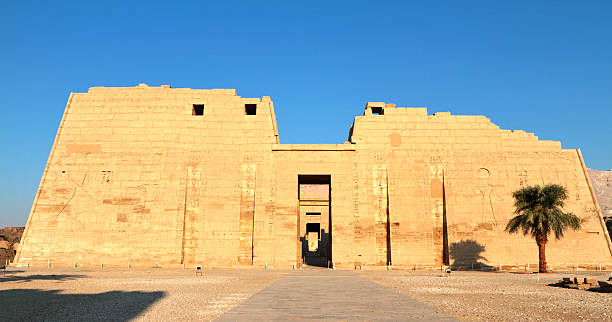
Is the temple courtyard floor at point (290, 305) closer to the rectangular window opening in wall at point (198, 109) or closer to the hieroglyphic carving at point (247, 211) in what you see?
the hieroglyphic carving at point (247, 211)

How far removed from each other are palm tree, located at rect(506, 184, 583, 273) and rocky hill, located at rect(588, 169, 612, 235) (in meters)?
97.2

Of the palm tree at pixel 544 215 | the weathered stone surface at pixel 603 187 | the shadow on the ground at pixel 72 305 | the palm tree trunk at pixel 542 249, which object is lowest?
the shadow on the ground at pixel 72 305

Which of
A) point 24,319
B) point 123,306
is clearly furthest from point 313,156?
point 24,319

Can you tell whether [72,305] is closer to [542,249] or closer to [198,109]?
[198,109]

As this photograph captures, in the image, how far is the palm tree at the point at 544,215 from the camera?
79.6ft

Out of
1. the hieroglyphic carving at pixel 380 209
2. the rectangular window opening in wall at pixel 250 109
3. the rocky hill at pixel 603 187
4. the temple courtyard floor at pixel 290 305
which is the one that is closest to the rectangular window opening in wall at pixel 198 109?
the rectangular window opening in wall at pixel 250 109

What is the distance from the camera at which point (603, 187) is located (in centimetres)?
12825

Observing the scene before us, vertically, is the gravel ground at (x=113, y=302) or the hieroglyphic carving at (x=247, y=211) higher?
the hieroglyphic carving at (x=247, y=211)

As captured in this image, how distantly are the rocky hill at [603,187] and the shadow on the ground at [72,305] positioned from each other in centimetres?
11945

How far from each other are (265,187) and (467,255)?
14.6 metres

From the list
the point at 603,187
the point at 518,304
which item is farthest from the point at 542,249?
the point at 603,187

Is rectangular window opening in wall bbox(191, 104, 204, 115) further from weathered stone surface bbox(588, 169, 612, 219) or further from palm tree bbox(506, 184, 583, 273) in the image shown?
weathered stone surface bbox(588, 169, 612, 219)

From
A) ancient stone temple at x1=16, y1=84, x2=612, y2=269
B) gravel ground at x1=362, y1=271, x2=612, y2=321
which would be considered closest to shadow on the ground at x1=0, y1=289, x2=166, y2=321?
gravel ground at x1=362, y1=271, x2=612, y2=321

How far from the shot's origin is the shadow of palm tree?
2856 centimetres
